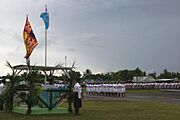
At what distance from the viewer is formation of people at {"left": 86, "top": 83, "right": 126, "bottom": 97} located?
45.3 meters

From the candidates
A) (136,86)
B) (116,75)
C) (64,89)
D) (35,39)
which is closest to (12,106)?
(64,89)

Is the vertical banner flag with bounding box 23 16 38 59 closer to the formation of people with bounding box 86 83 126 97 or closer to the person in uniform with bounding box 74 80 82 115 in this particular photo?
the person in uniform with bounding box 74 80 82 115

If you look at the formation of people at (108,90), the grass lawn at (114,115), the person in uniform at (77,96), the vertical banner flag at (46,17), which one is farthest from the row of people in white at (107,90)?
the person in uniform at (77,96)

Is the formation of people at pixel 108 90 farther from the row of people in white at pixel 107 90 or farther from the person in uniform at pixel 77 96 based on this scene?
the person in uniform at pixel 77 96

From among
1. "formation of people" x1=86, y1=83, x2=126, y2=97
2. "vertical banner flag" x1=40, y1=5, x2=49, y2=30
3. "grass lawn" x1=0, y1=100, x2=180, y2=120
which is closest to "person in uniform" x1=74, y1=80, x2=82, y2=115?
"grass lawn" x1=0, y1=100, x2=180, y2=120

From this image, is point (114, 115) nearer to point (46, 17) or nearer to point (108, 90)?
point (46, 17)

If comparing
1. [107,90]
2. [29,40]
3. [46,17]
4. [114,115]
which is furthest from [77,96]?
[107,90]

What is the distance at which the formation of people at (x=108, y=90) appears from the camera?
45344mm

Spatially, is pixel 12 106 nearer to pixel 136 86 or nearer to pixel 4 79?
pixel 4 79

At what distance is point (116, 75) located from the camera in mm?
141625

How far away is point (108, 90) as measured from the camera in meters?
47.2

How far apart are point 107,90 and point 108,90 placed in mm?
302

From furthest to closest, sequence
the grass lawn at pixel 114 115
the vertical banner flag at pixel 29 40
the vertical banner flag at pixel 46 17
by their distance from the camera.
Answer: the vertical banner flag at pixel 46 17, the vertical banner flag at pixel 29 40, the grass lawn at pixel 114 115

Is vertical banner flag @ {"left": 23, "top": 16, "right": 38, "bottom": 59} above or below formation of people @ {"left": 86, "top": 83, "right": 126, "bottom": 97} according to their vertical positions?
above
